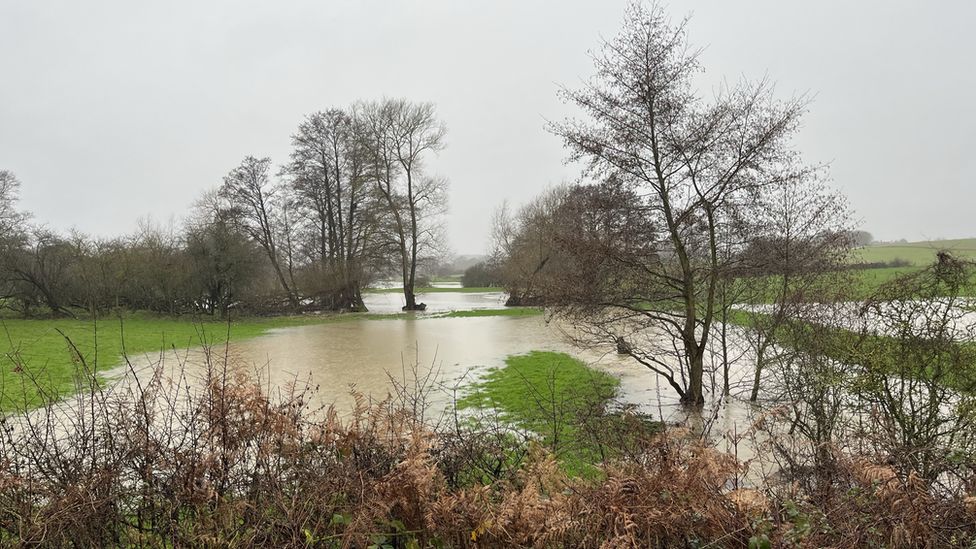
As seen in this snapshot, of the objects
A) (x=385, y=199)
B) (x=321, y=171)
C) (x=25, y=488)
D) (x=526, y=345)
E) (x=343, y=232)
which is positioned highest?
(x=321, y=171)

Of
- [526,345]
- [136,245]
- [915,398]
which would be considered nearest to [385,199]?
[136,245]

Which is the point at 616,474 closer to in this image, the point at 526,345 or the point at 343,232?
the point at 526,345

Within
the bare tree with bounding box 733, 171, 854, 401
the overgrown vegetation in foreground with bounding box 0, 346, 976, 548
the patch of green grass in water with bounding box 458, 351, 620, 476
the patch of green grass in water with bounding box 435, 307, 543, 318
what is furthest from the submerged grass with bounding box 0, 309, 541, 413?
the bare tree with bounding box 733, 171, 854, 401

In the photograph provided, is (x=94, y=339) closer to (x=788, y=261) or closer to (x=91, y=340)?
(x=91, y=340)

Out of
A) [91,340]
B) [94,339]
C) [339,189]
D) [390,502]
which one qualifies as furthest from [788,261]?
[339,189]

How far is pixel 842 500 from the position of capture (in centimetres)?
298

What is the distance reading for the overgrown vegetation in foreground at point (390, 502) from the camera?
2.70m

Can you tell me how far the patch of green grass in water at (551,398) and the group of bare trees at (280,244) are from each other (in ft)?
68.1

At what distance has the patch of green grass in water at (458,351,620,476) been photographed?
20.8ft

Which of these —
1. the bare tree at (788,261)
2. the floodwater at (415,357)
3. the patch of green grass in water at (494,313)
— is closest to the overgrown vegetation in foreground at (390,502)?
the floodwater at (415,357)

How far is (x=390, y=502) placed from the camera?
3.08 m

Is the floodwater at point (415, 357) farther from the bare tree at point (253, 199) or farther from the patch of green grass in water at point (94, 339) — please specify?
the bare tree at point (253, 199)

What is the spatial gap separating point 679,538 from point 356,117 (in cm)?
3526

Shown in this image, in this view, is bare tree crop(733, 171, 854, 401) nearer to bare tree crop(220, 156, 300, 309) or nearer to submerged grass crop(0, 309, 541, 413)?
submerged grass crop(0, 309, 541, 413)
